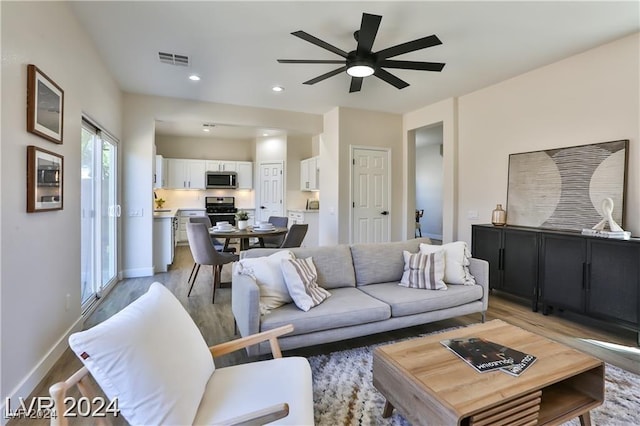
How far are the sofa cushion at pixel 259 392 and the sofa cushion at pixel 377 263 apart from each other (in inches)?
60.7

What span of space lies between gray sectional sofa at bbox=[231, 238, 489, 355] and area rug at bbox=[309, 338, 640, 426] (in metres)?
0.21

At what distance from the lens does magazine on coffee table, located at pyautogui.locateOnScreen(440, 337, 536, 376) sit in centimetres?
159

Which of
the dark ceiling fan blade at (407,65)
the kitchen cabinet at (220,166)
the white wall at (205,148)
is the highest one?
the white wall at (205,148)

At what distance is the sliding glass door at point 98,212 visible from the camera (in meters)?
3.40

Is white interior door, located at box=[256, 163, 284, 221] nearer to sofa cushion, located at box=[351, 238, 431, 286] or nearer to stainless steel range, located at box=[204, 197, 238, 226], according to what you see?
stainless steel range, located at box=[204, 197, 238, 226]

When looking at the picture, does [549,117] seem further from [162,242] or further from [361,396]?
[162,242]

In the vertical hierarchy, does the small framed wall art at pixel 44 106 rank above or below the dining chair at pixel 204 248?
above

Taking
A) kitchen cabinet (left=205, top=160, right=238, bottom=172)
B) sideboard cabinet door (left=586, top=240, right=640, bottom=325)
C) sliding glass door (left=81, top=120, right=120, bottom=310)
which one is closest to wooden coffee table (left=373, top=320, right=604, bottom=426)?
sideboard cabinet door (left=586, top=240, right=640, bottom=325)

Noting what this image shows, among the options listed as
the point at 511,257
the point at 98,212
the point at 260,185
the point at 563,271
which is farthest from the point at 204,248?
the point at 260,185

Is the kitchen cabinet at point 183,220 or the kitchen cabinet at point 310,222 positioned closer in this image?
the kitchen cabinet at point 310,222

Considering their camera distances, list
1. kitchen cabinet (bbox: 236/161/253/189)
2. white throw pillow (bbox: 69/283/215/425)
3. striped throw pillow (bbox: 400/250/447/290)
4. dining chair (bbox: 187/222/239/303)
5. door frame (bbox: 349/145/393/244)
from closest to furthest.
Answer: white throw pillow (bbox: 69/283/215/425) → striped throw pillow (bbox: 400/250/447/290) → dining chair (bbox: 187/222/239/303) → door frame (bbox: 349/145/393/244) → kitchen cabinet (bbox: 236/161/253/189)

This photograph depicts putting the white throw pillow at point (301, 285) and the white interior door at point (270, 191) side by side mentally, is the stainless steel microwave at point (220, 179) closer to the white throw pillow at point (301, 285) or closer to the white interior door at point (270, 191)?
the white interior door at point (270, 191)

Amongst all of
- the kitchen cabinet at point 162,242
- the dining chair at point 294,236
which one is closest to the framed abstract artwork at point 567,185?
the dining chair at point 294,236

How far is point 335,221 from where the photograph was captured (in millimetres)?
5645
